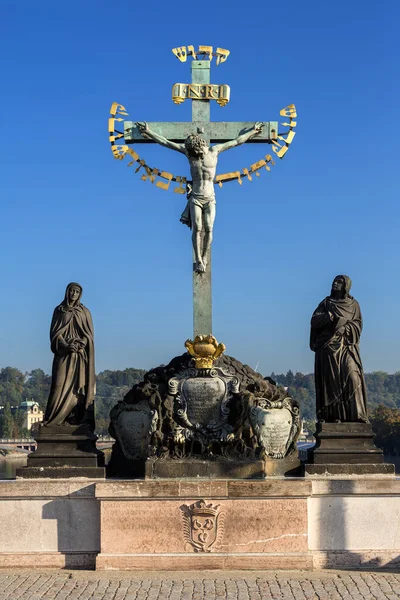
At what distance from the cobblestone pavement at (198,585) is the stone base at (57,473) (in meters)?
1.46

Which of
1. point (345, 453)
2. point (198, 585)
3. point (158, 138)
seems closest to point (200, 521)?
point (198, 585)

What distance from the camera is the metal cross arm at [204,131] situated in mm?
17109

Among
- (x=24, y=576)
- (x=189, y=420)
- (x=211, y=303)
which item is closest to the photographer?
(x=24, y=576)

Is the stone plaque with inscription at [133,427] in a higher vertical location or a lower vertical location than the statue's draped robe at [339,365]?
lower

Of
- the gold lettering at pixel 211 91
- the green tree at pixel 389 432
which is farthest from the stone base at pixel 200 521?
the green tree at pixel 389 432

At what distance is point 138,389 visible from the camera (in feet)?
51.9

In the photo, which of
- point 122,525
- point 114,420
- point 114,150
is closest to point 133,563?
point 122,525

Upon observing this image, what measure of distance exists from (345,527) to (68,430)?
14.5ft

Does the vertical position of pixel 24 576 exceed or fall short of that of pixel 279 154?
it falls short

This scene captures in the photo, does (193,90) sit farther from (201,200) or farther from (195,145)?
(201,200)

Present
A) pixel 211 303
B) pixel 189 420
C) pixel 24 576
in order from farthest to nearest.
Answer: pixel 211 303
pixel 189 420
pixel 24 576

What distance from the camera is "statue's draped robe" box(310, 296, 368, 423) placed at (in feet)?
50.9

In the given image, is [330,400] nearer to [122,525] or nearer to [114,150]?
[122,525]

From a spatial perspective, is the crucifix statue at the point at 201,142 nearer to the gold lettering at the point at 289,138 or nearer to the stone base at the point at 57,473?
the gold lettering at the point at 289,138
